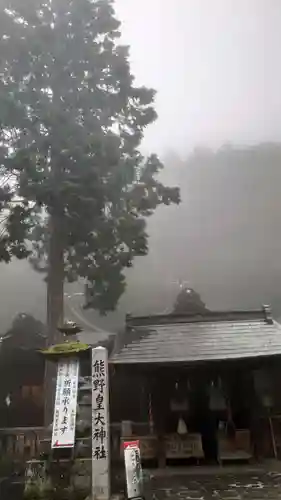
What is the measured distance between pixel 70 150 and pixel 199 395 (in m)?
4.88

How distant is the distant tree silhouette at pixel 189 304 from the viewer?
938 centimetres

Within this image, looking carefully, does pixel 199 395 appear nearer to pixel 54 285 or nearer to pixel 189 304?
pixel 189 304

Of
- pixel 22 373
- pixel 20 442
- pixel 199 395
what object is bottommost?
pixel 20 442

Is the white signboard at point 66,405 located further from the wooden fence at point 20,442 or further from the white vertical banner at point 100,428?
the wooden fence at point 20,442

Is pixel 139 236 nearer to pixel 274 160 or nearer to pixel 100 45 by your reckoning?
pixel 100 45

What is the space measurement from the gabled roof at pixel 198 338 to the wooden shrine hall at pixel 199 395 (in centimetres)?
2

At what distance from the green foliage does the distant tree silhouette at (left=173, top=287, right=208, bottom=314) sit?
123 centimetres

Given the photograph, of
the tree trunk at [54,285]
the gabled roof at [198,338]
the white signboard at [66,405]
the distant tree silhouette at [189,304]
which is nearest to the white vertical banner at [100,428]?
the white signboard at [66,405]

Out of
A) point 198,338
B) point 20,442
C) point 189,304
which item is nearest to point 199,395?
point 198,338

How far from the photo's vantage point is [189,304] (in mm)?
9508

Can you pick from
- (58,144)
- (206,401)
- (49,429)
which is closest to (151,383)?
(206,401)

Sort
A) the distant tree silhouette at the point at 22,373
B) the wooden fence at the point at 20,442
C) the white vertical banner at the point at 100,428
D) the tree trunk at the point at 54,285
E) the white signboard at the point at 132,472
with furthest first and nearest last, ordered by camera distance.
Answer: the distant tree silhouette at the point at 22,373 → the tree trunk at the point at 54,285 → the wooden fence at the point at 20,442 → the white vertical banner at the point at 100,428 → the white signboard at the point at 132,472

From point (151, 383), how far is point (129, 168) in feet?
13.2

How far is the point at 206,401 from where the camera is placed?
27.0 ft
